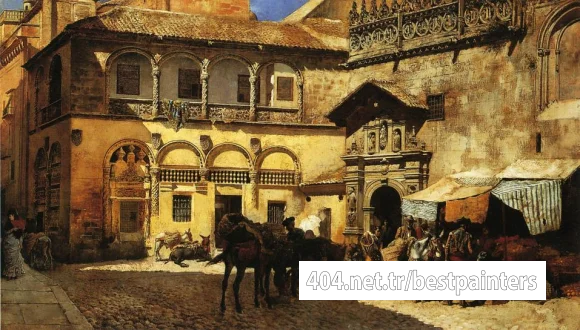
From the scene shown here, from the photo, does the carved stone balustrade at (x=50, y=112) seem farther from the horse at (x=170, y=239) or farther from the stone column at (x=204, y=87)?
the horse at (x=170, y=239)

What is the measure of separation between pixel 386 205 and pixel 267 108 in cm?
339

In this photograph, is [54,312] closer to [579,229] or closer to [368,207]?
[368,207]

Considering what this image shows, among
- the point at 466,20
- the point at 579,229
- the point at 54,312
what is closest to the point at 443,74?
Answer: the point at 466,20

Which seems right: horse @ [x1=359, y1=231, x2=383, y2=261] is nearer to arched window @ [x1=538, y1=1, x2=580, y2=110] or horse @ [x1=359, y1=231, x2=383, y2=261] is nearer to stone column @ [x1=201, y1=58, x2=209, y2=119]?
arched window @ [x1=538, y1=1, x2=580, y2=110]

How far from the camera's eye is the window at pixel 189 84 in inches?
751

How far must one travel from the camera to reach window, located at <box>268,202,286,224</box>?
1662cm

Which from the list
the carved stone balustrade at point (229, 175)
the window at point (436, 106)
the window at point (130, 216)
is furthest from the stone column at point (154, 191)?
the window at point (436, 106)

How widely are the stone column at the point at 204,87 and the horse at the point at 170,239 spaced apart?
2.89 m

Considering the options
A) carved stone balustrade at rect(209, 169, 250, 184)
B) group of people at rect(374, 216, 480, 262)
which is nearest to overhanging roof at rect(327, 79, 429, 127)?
carved stone balustrade at rect(209, 169, 250, 184)

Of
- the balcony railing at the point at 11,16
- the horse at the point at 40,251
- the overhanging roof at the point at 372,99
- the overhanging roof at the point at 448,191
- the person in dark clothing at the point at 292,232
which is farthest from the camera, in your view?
the overhanging roof at the point at 372,99

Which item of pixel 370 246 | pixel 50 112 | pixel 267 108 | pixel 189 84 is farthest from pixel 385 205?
pixel 50 112

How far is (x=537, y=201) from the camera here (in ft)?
48.9

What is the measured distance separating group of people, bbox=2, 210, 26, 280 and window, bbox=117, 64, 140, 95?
17.2 ft

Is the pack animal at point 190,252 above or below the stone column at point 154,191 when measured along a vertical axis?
below
